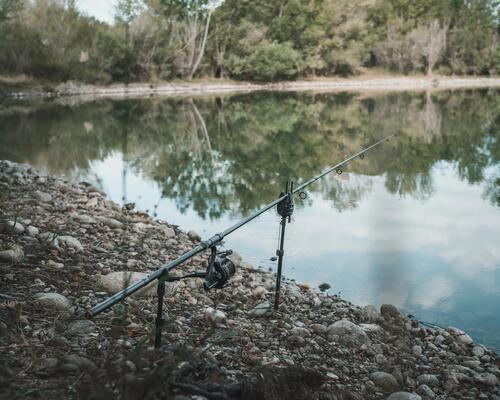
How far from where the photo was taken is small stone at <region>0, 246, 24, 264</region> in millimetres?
4320

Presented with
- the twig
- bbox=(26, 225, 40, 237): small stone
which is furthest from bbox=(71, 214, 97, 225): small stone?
the twig

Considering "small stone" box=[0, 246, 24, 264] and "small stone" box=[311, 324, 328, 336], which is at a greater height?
"small stone" box=[0, 246, 24, 264]

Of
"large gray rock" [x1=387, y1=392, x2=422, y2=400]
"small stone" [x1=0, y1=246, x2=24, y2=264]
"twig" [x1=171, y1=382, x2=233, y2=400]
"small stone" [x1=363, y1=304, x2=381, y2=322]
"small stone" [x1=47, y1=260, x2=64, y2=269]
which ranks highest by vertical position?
"twig" [x1=171, y1=382, x2=233, y2=400]

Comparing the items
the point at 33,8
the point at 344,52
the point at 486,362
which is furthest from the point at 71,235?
the point at 344,52

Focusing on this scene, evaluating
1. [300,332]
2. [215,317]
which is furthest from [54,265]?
[300,332]

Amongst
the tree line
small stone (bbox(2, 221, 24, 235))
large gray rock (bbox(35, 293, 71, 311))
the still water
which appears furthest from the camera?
the tree line

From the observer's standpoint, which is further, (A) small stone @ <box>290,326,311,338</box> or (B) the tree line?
(B) the tree line

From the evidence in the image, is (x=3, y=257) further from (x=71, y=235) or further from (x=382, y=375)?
(x=382, y=375)

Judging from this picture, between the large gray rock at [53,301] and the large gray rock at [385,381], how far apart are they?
2109mm

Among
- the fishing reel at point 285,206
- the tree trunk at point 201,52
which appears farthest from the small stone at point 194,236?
the tree trunk at point 201,52

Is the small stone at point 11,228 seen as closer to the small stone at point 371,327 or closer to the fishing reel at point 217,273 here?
the fishing reel at point 217,273

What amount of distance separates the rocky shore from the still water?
0.82 m

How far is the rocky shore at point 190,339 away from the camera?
2535mm

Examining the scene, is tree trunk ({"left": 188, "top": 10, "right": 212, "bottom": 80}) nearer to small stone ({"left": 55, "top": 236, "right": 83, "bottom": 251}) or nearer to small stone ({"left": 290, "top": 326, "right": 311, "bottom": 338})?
small stone ({"left": 55, "top": 236, "right": 83, "bottom": 251})
